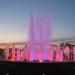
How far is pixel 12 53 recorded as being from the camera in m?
37.5

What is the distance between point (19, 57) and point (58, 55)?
173 inches
